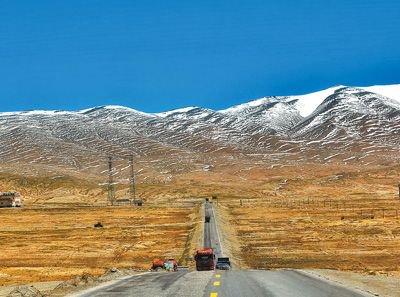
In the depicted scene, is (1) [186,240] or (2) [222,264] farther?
(1) [186,240]

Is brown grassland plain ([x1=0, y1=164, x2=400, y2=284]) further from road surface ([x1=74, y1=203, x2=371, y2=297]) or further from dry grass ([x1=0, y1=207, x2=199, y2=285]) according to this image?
road surface ([x1=74, y1=203, x2=371, y2=297])

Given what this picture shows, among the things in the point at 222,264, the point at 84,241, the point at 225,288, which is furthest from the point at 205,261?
the point at 84,241

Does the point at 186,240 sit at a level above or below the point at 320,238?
above

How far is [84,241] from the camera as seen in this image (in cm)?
8894

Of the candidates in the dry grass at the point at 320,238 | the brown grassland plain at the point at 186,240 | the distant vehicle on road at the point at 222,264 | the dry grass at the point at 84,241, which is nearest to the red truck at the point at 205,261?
the distant vehicle on road at the point at 222,264

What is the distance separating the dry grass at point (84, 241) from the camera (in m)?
59.7

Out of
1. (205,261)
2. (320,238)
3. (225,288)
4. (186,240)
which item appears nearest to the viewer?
(225,288)

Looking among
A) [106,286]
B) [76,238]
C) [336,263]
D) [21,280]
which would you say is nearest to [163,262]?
[21,280]

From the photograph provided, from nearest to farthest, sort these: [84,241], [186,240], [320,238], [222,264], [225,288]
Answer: [225,288] < [222,264] < [320,238] < [186,240] < [84,241]

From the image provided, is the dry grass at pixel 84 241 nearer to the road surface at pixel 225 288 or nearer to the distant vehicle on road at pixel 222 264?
the distant vehicle on road at pixel 222 264

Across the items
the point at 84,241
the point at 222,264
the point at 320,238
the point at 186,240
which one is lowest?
the point at 222,264

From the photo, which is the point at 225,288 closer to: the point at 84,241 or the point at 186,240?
the point at 186,240

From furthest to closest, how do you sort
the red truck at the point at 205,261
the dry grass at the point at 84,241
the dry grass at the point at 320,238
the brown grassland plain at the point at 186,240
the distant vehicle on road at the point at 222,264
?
the dry grass at the point at 320,238
the brown grassland plain at the point at 186,240
the dry grass at the point at 84,241
the distant vehicle on road at the point at 222,264
the red truck at the point at 205,261

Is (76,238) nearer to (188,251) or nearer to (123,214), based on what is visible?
(188,251)
